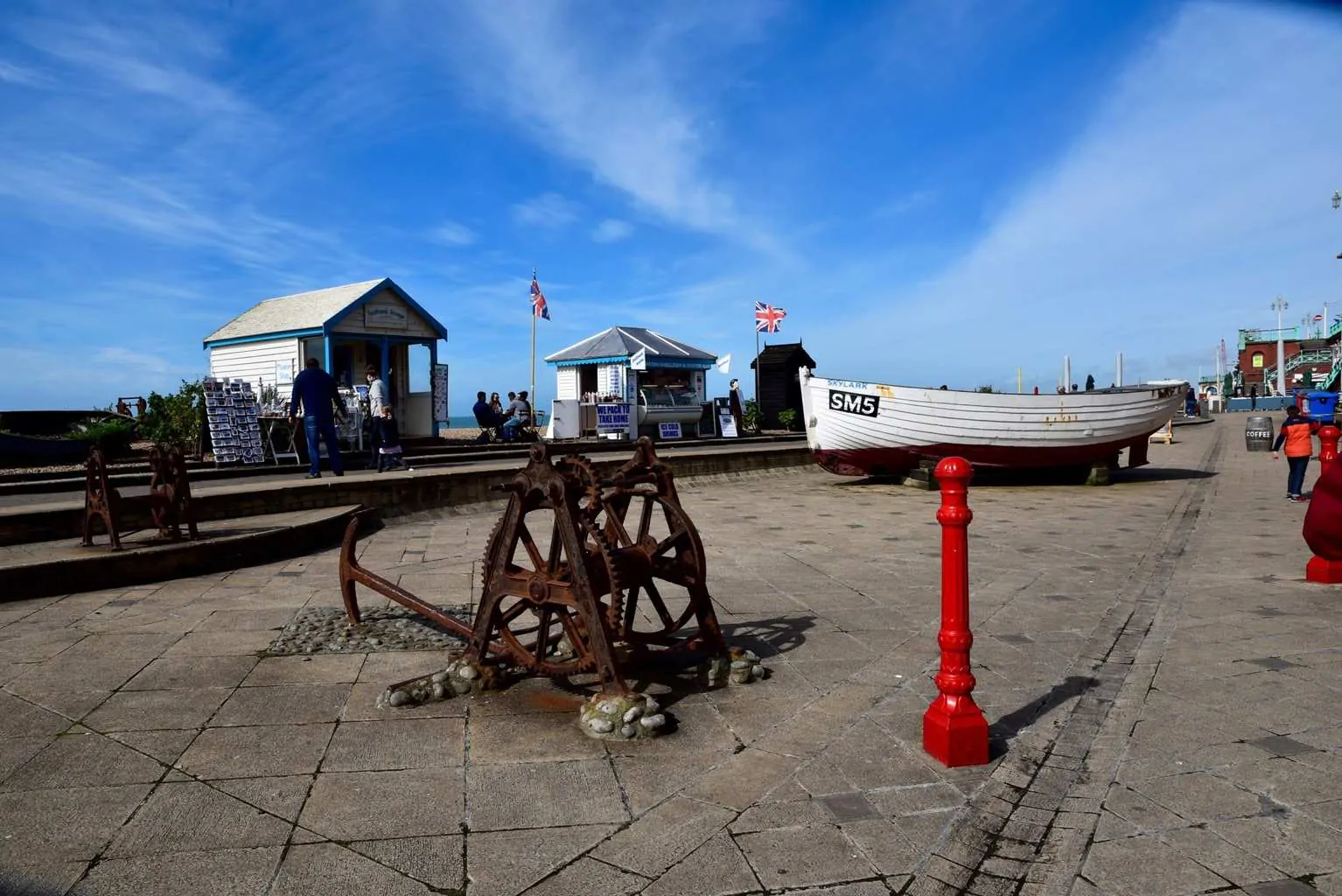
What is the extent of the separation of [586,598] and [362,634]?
2096 millimetres

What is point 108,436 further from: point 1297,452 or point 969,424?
point 1297,452

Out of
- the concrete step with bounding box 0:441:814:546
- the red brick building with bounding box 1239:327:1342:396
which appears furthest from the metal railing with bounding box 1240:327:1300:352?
the concrete step with bounding box 0:441:814:546

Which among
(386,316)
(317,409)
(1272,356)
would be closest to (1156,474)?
(317,409)

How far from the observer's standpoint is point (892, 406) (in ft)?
48.1

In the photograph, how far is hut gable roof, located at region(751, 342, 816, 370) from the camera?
34.8 metres

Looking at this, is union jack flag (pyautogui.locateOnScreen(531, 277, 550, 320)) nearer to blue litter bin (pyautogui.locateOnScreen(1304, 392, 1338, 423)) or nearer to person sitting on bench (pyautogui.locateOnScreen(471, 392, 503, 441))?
person sitting on bench (pyautogui.locateOnScreen(471, 392, 503, 441))

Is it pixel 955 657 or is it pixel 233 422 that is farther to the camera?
pixel 233 422

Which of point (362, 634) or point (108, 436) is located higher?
point (108, 436)

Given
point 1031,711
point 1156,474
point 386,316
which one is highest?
point 386,316

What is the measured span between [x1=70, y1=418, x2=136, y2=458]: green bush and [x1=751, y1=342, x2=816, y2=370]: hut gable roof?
23007 millimetres

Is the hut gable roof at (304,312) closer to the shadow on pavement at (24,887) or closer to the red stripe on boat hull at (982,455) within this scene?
the red stripe on boat hull at (982,455)

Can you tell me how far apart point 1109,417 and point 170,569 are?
14318mm

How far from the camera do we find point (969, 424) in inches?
576

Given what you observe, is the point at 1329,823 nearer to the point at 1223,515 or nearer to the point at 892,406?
the point at 1223,515
